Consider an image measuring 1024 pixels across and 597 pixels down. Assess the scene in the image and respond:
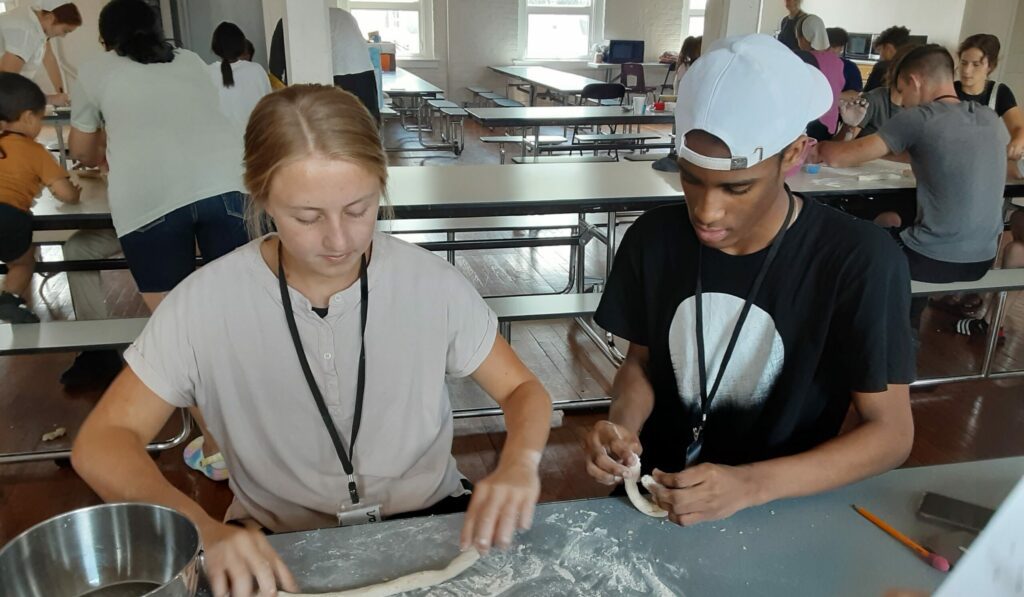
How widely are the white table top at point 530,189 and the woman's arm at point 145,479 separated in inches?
68.9

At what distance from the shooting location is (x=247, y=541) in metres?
0.90

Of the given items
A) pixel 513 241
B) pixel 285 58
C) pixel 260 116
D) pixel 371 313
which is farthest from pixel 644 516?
pixel 285 58

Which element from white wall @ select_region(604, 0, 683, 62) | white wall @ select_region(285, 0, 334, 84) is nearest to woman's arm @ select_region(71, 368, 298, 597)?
white wall @ select_region(285, 0, 334, 84)

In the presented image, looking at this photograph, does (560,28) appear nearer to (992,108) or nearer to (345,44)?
(345,44)

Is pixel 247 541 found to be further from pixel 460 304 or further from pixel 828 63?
pixel 828 63

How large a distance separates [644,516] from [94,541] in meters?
0.70

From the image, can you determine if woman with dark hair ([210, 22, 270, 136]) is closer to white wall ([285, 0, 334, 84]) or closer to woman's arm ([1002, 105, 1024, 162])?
white wall ([285, 0, 334, 84])

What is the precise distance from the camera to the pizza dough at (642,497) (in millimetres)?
1062

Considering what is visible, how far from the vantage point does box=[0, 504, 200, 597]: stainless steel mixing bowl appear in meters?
0.83

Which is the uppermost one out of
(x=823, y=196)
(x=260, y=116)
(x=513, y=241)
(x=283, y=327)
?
(x=260, y=116)

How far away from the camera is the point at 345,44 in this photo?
4.12 m

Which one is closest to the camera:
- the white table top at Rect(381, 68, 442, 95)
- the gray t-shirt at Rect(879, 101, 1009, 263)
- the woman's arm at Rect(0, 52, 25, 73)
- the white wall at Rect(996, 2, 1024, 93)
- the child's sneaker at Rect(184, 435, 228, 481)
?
the child's sneaker at Rect(184, 435, 228, 481)

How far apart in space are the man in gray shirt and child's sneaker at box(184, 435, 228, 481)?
266cm

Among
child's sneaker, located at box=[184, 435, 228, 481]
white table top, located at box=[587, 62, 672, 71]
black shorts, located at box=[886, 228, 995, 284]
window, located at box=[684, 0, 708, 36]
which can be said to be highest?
window, located at box=[684, 0, 708, 36]
